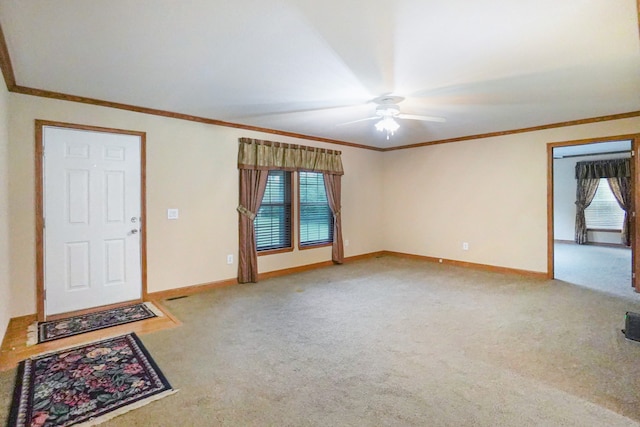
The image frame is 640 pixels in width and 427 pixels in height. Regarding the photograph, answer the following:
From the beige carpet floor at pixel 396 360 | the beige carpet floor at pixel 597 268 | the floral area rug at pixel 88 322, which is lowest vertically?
the beige carpet floor at pixel 396 360

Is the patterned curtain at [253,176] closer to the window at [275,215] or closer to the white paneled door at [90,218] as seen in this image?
the window at [275,215]

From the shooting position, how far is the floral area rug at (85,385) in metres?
1.92

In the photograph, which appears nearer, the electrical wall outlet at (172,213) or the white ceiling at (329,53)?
the white ceiling at (329,53)

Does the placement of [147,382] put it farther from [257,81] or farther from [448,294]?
[448,294]

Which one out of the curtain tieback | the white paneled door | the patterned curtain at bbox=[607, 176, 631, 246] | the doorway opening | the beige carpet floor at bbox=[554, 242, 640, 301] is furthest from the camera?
the patterned curtain at bbox=[607, 176, 631, 246]

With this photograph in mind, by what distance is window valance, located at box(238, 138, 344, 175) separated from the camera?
4.88 metres

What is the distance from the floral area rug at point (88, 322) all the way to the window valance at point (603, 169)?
10529mm

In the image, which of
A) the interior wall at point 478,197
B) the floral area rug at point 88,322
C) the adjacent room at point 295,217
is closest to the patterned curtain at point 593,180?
the adjacent room at point 295,217

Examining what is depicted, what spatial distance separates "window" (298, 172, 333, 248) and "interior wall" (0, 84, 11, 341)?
3661 millimetres

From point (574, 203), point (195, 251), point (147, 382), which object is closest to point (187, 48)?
point (147, 382)

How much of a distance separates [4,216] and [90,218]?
30.3 inches

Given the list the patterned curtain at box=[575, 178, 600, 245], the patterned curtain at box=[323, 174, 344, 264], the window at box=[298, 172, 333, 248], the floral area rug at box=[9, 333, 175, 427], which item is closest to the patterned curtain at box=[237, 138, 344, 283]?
the window at box=[298, 172, 333, 248]

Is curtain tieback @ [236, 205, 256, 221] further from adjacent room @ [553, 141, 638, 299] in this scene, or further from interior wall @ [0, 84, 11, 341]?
adjacent room @ [553, 141, 638, 299]

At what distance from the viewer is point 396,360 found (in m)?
2.56
